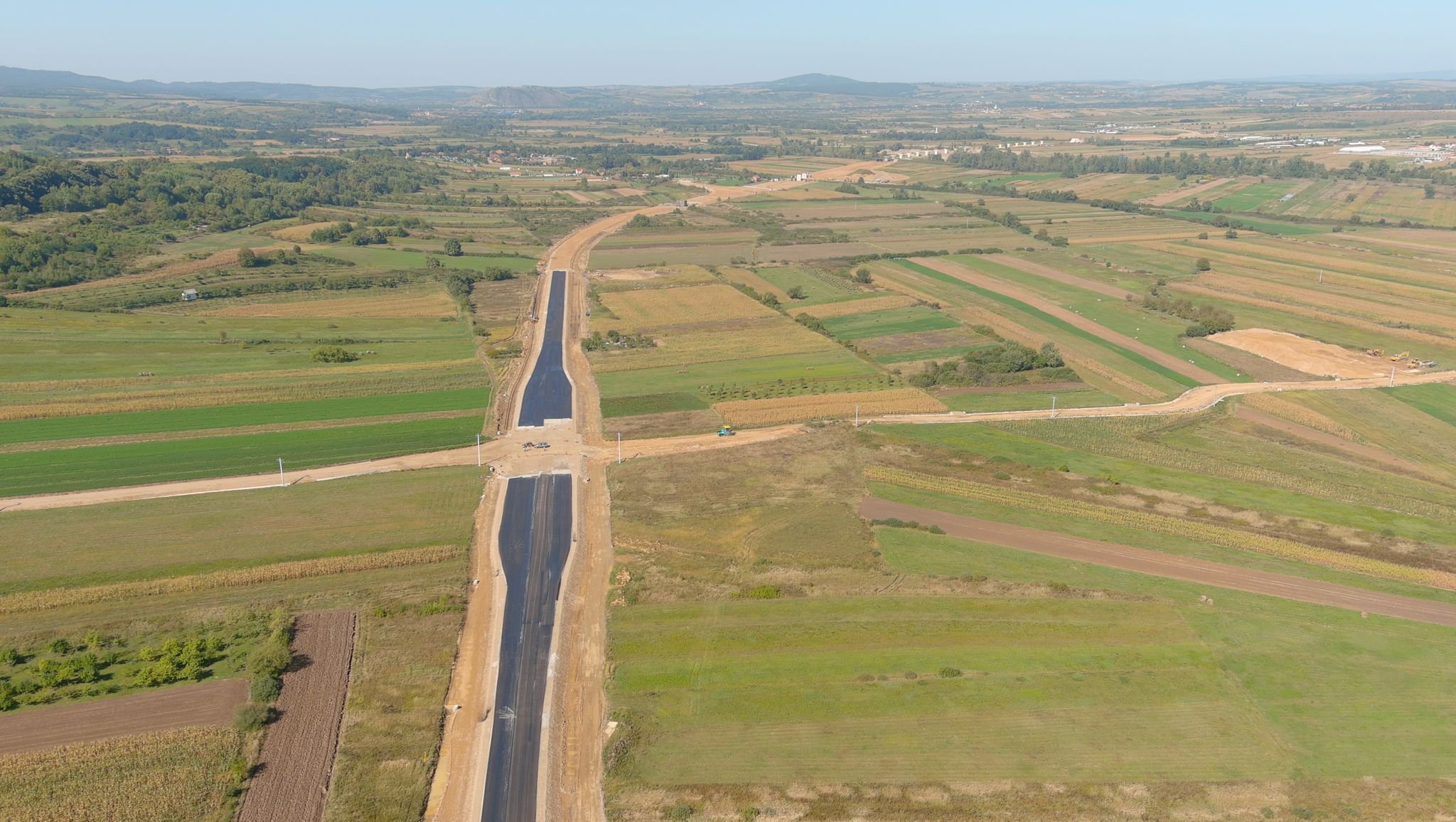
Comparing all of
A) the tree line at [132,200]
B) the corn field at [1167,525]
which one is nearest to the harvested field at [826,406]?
the corn field at [1167,525]

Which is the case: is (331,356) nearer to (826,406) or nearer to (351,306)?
(351,306)

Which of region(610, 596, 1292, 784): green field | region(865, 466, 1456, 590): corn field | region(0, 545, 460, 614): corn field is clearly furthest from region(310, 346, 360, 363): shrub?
region(610, 596, 1292, 784): green field

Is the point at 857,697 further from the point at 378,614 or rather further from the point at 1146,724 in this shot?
the point at 378,614

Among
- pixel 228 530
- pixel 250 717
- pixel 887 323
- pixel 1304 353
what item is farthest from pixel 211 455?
pixel 1304 353

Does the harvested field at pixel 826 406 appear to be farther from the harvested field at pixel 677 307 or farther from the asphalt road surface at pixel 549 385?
the harvested field at pixel 677 307

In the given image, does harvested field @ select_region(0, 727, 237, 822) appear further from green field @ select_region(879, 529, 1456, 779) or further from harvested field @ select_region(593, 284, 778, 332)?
harvested field @ select_region(593, 284, 778, 332)
